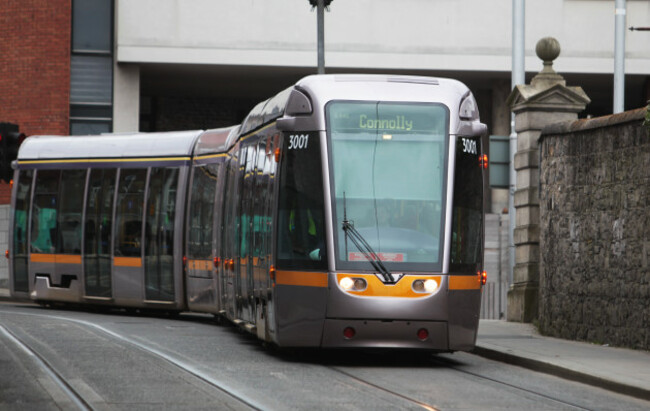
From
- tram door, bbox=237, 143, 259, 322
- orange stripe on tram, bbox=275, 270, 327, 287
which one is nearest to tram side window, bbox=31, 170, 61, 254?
tram door, bbox=237, 143, 259, 322

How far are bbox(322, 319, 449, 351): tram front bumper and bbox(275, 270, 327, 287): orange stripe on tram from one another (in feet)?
1.34

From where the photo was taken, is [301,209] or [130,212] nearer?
[301,209]

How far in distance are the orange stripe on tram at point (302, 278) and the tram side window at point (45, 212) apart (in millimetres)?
10756

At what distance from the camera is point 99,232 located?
2336 cm

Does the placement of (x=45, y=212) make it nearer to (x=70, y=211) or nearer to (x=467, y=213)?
(x=70, y=211)

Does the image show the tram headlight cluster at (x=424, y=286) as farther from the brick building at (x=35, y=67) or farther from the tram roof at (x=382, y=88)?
the brick building at (x=35, y=67)

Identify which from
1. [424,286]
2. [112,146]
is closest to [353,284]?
[424,286]

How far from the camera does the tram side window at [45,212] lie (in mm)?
24047

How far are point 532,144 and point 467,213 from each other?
668cm

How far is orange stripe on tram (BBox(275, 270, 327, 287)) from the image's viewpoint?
13805mm

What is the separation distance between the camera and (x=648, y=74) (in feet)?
116

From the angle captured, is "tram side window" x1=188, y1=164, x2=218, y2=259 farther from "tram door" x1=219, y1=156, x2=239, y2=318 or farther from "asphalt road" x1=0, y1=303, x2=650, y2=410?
"asphalt road" x1=0, y1=303, x2=650, y2=410

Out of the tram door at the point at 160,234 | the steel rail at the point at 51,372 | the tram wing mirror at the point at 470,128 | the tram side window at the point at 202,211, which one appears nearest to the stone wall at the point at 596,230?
the tram wing mirror at the point at 470,128

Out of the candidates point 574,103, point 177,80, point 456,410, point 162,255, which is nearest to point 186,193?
point 162,255
